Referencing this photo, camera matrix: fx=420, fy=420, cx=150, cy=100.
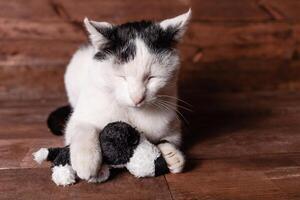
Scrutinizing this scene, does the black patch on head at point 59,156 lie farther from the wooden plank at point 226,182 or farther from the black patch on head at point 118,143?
the wooden plank at point 226,182

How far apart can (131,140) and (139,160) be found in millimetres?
57

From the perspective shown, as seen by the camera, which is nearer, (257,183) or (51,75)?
(257,183)

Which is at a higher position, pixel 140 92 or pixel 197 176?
pixel 140 92

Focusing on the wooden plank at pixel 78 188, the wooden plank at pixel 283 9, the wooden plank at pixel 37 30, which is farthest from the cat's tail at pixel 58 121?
the wooden plank at pixel 283 9

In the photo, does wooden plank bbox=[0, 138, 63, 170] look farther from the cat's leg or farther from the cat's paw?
the cat's paw

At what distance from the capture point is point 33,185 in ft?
3.61

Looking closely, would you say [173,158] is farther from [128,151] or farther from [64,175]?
[64,175]

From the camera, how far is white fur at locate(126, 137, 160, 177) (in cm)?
112

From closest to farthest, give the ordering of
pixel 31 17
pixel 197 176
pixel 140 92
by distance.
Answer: pixel 140 92 < pixel 197 176 < pixel 31 17

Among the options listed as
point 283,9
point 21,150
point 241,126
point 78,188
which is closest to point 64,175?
point 78,188

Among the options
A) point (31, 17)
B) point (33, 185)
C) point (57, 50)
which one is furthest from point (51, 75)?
point (33, 185)

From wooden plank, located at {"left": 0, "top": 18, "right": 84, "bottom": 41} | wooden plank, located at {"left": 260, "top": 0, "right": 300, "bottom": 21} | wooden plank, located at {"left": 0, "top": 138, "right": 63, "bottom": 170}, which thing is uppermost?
wooden plank, located at {"left": 260, "top": 0, "right": 300, "bottom": 21}

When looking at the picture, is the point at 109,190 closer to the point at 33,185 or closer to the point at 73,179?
the point at 73,179

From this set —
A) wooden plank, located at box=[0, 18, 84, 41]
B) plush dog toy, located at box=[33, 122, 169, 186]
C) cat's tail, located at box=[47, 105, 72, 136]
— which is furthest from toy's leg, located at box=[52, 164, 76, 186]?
wooden plank, located at box=[0, 18, 84, 41]
